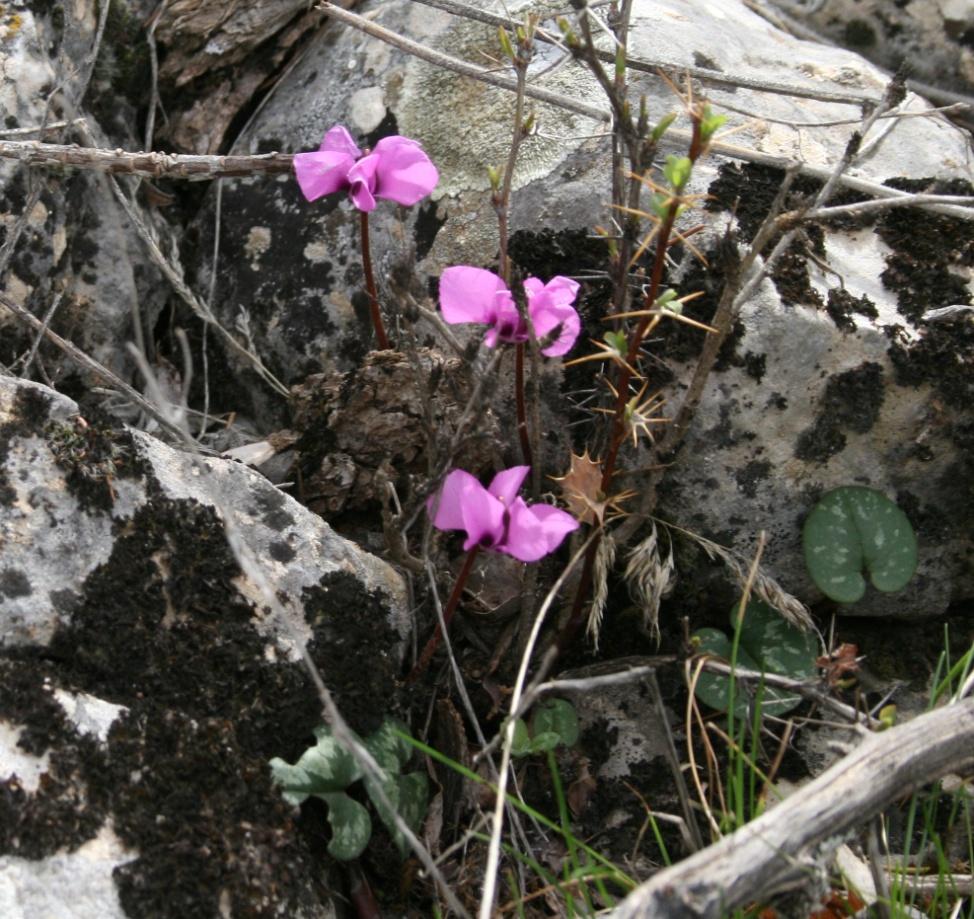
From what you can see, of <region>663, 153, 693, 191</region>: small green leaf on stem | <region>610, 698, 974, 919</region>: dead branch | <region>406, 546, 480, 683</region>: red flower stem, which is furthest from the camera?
<region>406, 546, 480, 683</region>: red flower stem

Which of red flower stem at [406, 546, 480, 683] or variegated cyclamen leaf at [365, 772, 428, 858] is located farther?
red flower stem at [406, 546, 480, 683]

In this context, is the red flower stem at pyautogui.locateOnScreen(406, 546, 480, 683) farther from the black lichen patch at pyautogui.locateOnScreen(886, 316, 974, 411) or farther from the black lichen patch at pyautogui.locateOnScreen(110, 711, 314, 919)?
the black lichen patch at pyautogui.locateOnScreen(886, 316, 974, 411)

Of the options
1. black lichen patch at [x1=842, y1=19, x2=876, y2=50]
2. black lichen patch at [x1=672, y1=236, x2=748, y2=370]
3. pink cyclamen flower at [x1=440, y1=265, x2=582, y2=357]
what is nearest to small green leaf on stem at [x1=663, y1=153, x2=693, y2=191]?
pink cyclamen flower at [x1=440, y1=265, x2=582, y2=357]

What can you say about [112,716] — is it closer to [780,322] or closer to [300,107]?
[780,322]

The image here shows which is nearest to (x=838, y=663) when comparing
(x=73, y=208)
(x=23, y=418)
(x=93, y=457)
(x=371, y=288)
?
(x=371, y=288)

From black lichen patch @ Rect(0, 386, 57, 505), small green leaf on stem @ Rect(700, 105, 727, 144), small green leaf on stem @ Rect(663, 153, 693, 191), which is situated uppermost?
small green leaf on stem @ Rect(700, 105, 727, 144)

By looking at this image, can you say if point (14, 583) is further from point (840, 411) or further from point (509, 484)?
point (840, 411)
